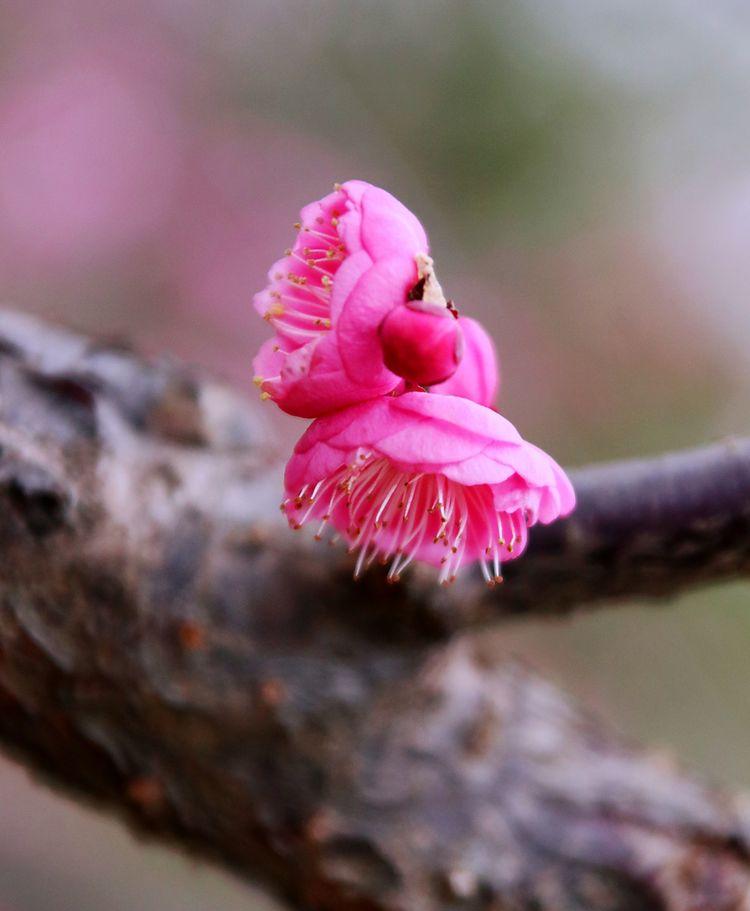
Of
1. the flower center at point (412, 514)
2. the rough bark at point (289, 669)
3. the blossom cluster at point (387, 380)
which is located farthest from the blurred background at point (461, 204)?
the blossom cluster at point (387, 380)

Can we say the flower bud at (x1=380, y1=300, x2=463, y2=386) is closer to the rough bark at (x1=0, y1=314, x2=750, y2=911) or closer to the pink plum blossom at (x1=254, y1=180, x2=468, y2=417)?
the pink plum blossom at (x1=254, y1=180, x2=468, y2=417)

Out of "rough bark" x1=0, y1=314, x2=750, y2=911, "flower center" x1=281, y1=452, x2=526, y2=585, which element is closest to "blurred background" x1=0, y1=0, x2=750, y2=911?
"rough bark" x1=0, y1=314, x2=750, y2=911

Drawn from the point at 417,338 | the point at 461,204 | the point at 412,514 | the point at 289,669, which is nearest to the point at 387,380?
Result: the point at 417,338

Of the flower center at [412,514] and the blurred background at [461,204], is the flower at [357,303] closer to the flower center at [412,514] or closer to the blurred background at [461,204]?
the flower center at [412,514]

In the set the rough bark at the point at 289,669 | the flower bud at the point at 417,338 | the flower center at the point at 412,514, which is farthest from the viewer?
the rough bark at the point at 289,669

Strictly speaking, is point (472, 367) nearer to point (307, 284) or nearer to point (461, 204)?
point (307, 284)

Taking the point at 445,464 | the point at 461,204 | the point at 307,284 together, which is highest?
the point at 461,204
